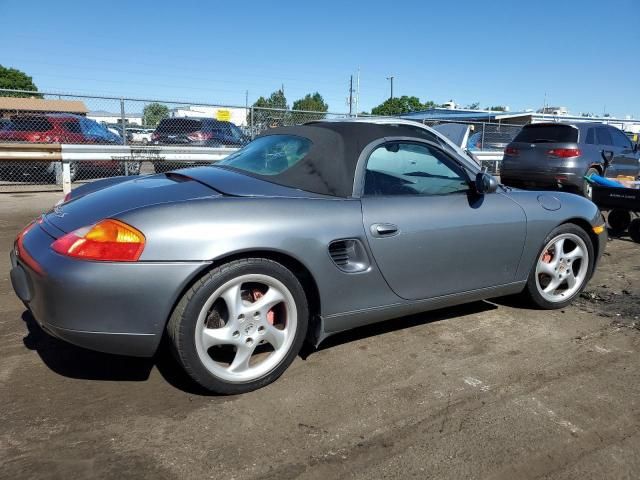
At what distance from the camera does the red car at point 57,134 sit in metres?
10.6

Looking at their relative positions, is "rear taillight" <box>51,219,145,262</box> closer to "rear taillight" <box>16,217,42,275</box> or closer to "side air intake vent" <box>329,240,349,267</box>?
"rear taillight" <box>16,217,42,275</box>

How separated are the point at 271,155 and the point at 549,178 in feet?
25.4

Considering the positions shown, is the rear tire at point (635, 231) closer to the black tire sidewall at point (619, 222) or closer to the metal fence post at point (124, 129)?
the black tire sidewall at point (619, 222)

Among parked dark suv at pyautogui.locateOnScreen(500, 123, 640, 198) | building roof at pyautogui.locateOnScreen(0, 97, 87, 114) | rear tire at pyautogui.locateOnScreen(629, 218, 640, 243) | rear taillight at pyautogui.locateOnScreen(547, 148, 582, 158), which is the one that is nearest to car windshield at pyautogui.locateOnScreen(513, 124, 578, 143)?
parked dark suv at pyautogui.locateOnScreen(500, 123, 640, 198)

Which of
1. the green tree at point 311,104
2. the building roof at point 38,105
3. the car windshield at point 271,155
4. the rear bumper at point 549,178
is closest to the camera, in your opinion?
the car windshield at point 271,155

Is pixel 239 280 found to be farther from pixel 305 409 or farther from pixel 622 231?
pixel 622 231

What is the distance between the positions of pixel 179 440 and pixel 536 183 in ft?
30.0

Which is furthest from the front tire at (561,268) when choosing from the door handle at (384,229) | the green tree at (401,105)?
the green tree at (401,105)

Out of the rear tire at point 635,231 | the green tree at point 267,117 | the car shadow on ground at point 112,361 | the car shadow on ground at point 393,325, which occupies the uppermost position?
the green tree at point 267,117

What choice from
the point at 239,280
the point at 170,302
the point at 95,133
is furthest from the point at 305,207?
the point at 95,133

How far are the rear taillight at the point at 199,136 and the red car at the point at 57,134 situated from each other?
4.95ft

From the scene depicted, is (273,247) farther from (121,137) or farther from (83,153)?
(121,137)

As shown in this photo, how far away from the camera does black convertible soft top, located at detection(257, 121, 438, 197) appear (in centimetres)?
299

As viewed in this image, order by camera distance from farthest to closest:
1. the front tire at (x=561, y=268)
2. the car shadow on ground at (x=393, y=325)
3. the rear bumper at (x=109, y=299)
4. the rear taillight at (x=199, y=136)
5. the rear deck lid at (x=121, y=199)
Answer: the rear taillight at (x=199, y=136)
the front tire at (x=561, y=268)
the car shadow on ground at (x=393, y=325)
the rear deck lid at (x=121, y=199)
the rear bumper at (x=109, y=299)
